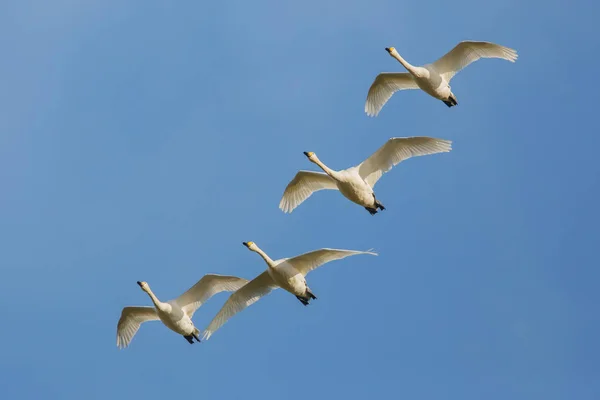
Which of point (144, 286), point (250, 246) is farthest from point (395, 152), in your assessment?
point (144, 286)

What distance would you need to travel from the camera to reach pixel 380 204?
44.5 m

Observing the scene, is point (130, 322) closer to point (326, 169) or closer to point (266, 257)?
point (266, 257)

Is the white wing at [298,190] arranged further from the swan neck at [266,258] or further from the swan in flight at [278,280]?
the swan neck at [266,258]

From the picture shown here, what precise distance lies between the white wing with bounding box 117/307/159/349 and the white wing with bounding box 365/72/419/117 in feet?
36.7

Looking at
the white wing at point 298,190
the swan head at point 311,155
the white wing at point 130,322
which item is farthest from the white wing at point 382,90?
the white wing at point 130,322

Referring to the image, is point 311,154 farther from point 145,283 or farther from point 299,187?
point 145,283

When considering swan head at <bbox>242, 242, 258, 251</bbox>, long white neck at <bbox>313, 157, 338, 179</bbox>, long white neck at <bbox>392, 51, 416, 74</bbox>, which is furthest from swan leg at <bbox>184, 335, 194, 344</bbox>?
long white neck at <bbox>392, 51, 416, 74</bbox>

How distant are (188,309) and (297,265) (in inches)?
212

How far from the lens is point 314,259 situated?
41.3m

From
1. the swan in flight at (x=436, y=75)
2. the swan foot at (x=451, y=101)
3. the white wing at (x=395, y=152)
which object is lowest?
the white wing at (x=395, y=152)

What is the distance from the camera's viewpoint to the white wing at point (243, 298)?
142ft

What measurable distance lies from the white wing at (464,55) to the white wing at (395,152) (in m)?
3.02

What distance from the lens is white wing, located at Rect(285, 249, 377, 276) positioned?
1601 inches

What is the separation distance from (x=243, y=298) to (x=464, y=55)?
39.4 ft
